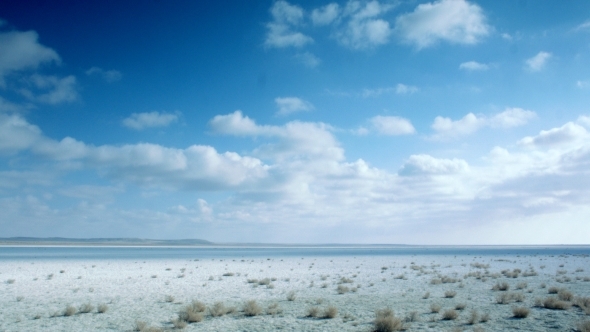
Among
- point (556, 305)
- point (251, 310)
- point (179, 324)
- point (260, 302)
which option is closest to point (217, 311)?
point (251, 310)

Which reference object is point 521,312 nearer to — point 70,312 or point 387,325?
point 387,325

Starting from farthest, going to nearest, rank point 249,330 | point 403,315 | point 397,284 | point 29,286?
point 397,284 → point 29,286 → point 403,315 → point 249,330

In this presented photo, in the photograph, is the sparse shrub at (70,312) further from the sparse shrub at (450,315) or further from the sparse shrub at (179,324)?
the sparse shrub at (450,315)

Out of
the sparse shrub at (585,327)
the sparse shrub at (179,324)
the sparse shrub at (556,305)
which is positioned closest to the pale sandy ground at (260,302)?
the sparse shrub at (179,324)

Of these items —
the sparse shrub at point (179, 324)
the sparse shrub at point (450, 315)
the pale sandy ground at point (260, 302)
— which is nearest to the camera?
the sparse shrub at point (179, 324)

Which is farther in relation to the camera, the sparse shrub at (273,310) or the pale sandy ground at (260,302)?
the sparse shrub at (273,310)

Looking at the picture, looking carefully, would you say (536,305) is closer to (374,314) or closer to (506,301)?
(506,301)

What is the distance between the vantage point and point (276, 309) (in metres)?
15.8

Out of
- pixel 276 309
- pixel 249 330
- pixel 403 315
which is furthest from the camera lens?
pixel 276 309

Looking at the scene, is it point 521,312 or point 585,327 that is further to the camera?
point 521,312

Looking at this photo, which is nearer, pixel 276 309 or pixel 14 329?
pixel 14 329

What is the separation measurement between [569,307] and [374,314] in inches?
301

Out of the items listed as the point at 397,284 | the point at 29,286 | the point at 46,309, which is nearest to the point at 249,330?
the point at 46,309

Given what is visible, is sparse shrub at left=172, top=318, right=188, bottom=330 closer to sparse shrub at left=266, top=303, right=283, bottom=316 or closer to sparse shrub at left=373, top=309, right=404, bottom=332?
sparse shrub at left=266, top=303, right=283, bottom=316
